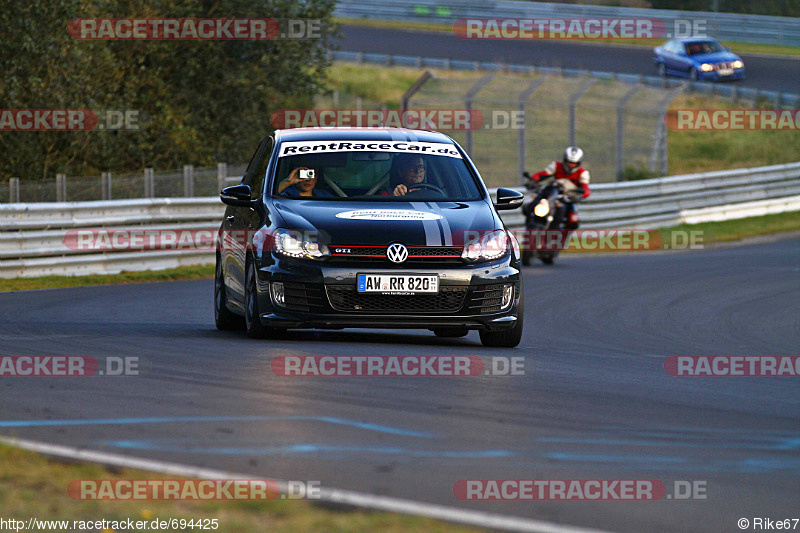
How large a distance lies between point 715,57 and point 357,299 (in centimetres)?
3883

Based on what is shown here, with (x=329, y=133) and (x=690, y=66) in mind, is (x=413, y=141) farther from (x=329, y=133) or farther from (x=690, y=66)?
(x=690, y=66)

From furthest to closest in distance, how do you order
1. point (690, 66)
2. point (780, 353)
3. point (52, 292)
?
point (690, 66), point (52, 292), point (780, 353)

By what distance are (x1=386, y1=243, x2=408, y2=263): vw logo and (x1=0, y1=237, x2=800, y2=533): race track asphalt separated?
1.99ft

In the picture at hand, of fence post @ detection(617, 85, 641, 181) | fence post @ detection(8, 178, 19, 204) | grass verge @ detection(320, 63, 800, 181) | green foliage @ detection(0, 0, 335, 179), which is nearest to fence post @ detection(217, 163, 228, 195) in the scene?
fence post @ detection(8, 178, 19, 204)

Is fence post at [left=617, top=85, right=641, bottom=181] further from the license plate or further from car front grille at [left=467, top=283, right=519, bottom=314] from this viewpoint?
the license plate

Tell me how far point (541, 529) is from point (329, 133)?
6.61 meters

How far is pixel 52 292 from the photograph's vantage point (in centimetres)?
1552

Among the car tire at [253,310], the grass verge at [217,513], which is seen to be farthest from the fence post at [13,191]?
the grass verge at [217,513]

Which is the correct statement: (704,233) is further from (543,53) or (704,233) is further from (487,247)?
(543,53)

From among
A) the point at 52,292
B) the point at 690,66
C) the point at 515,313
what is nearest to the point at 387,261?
the point at 515,313
